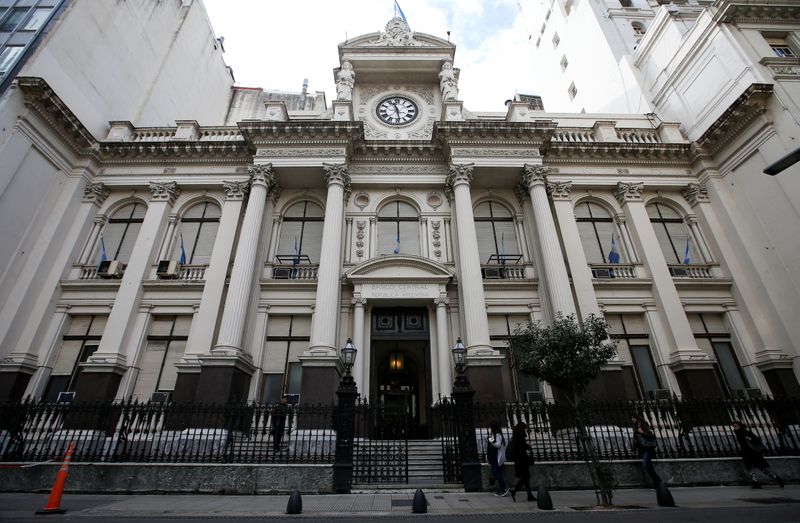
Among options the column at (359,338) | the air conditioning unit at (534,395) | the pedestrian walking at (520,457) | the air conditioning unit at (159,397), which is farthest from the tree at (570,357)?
the air conditioning unit at (159,397)

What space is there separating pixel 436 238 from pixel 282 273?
21.4 feet

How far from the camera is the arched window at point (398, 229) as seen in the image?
1683 centimetres

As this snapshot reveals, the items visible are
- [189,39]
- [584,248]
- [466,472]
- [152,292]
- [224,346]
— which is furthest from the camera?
[189,39]

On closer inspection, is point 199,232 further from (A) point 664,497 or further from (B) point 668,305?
(B) point 668,305

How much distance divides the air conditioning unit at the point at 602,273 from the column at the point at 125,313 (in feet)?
58.7

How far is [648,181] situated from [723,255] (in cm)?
422

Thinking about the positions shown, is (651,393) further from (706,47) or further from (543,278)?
(706,47)

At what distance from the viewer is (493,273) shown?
637 inches

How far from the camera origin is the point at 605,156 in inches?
709

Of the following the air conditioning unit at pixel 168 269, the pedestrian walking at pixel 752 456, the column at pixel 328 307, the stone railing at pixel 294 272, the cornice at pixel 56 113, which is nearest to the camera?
the pedestrian walking at pixel 752 456

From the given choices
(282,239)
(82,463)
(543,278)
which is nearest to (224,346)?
(82,463)

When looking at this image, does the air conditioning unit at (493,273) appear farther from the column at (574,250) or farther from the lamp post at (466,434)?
the lamp post at (466,434)

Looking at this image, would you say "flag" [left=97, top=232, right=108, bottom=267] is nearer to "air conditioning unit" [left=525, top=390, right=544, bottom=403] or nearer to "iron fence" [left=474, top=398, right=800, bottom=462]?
"iron fence" [left=474, top=398, right=800, bottom=462]

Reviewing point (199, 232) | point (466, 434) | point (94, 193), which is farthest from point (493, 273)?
point (94, 193)
